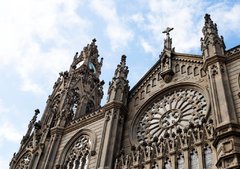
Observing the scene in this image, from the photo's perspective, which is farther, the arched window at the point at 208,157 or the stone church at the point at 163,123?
the stone church at the point at 163,123

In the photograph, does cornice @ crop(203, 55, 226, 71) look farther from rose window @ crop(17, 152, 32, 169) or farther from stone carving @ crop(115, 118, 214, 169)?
rose window @ crop(17, 152, 32, 169)

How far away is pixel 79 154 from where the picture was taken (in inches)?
868

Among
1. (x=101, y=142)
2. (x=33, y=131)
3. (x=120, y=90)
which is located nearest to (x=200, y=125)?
(x=101, y=142)

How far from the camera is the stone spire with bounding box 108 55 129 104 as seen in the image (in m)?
22.8

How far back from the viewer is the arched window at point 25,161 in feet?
85.7

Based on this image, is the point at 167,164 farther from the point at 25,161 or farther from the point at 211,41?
the point at 25,161

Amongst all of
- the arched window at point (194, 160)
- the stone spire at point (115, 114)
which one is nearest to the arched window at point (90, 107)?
the stone spire at point (115, 114)

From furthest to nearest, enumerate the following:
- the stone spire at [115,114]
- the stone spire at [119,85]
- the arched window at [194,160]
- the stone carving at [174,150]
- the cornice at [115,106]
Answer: the stone spire at [119,85] < the cornice at [115,106] < the stone spire at [115,114] < the stone carving at [174,150] < the arched window at [194,160]

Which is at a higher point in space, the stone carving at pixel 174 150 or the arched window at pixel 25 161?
the arched window at pixel 25 161


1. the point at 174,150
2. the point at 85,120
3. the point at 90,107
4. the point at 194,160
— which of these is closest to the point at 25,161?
the point at 85,120

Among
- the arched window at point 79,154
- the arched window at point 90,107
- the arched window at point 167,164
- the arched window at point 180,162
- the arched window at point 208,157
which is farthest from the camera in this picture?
the arched window at point 90,107

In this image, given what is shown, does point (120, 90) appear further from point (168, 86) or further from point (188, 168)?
point (188, 168)

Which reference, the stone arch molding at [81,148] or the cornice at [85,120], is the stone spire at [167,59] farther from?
the stone arch molding at [81,148]

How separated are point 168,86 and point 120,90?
336 cm
